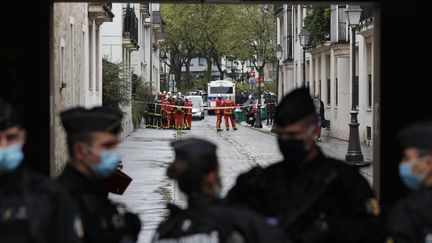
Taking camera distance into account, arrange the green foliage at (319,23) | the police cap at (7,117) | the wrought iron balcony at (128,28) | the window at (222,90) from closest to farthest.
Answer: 1. the police cap at (7,117)
2. the green foliage at (319,23)
3. the wrought iron balcony at (128,28)
4. the window at (222,90)

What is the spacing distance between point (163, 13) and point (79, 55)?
66288 mm

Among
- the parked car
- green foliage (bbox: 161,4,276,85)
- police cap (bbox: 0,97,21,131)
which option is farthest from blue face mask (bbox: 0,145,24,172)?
green foliage (bbox: 161,4,276,85)

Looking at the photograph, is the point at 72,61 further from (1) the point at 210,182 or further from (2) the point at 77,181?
(1) the point at 210,182

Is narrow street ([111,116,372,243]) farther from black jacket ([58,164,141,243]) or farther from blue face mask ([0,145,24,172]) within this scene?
blue face mask ([0,145,24,172])

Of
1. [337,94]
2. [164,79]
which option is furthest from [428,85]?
[164,79]

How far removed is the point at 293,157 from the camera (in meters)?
5.77

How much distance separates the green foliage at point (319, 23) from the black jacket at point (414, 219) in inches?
1402

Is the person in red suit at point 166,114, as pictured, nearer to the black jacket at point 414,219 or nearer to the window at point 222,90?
the window at point 222,90

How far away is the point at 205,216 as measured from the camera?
4.90m

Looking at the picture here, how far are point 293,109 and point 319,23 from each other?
3663 centimetres

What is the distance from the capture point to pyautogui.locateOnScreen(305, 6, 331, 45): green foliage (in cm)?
4134

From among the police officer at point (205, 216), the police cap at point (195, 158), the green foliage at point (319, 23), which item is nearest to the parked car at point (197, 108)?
the green foliage at point (319, 23)

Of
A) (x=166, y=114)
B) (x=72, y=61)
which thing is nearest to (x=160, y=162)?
(x=72, y=61)

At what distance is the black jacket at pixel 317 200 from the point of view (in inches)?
221
